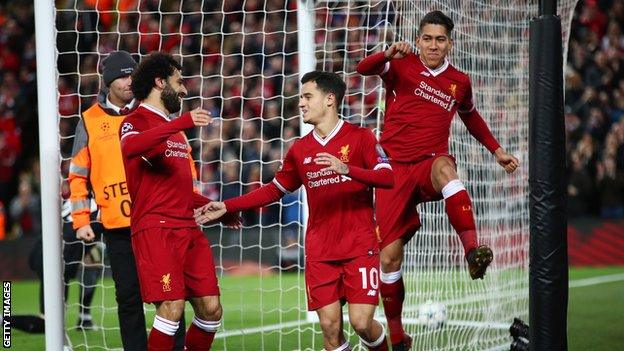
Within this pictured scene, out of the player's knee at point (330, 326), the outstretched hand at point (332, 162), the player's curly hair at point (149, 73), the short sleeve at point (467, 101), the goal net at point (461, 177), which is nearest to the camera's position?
the outstretched hand at point (332, 162)

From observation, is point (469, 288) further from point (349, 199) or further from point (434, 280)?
point (349, 199)

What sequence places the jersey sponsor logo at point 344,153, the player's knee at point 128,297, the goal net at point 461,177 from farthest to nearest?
the goal net at point 461,177, the player's knee at point 128,297, the jersey sponsor logo at point 344,153

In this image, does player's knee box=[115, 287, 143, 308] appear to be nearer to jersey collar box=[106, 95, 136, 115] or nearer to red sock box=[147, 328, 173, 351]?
red sock box=[147, 328, 173, 351]

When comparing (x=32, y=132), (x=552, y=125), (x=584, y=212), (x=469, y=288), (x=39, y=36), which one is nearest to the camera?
(x=552, y=125)

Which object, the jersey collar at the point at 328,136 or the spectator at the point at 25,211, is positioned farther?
the spectator at the point at 25,211

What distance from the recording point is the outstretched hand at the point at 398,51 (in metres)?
6.67

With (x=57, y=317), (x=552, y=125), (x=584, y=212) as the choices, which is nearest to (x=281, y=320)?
(x=57, y=317)

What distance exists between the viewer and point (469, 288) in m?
10.1

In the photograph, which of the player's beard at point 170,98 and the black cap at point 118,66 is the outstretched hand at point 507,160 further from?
the black cap at point 118,66

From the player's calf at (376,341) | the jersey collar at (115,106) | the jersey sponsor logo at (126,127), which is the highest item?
the jersey collar at (115,106)

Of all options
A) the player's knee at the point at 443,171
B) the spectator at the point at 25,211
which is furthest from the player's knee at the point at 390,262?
the spectator at the point at 25,211

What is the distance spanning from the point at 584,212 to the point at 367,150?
11.3 m

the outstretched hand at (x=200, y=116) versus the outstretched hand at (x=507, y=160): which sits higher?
the outstretched hand at (x=200, y=116)

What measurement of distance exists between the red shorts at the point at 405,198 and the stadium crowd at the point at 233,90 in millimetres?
5385
